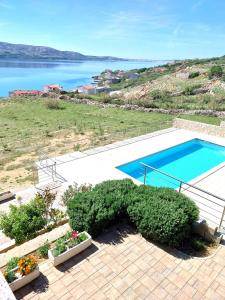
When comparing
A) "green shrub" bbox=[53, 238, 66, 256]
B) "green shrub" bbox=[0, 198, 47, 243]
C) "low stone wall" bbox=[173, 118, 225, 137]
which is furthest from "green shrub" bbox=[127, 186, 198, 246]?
"low stone wall" bbox=[173, 118, 225, 137]

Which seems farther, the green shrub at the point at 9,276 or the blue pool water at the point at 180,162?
the blue pool water at the point at 180,162

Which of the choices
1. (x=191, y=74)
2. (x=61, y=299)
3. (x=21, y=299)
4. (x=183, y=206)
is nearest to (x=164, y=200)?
(x=183, y=206)

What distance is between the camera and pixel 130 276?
189 inches

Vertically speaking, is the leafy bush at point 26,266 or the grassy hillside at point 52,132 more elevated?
the leafy bush at point 26,266

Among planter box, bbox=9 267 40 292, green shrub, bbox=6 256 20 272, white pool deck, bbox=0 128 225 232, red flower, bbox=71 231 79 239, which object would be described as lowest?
white pool deck, bbox=0 128 225 232

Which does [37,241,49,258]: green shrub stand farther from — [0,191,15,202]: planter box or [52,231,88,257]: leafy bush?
[0,191,15,202]: planter box

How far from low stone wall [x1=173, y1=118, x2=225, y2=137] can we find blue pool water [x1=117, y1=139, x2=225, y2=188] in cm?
145

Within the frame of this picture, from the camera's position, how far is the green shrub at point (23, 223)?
5.64 metres

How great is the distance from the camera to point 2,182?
1013cm

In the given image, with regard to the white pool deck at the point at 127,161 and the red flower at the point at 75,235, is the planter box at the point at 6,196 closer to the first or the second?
the white pool deck at the point at 127,161

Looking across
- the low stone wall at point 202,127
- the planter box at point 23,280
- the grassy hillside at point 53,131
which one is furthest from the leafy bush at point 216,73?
the planter box at point 23,280

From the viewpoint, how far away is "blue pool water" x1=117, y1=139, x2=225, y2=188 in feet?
35.2

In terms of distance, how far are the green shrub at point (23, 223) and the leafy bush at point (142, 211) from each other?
0.87 meters

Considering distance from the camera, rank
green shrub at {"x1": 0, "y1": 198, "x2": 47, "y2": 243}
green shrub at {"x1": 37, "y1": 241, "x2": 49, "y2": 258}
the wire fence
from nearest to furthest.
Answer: green shrub at {"x1": 37, "y1": 241, "x2": 49, "y2": 258}, green shrub at {"x1": 0, "y1": 198, "x2": 47, "y2": 243}, the wire fence
